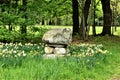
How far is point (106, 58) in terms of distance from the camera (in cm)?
1143

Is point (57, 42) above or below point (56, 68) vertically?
above

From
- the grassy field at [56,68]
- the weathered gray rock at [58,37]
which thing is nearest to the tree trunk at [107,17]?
the weathered gray rock at [58,37]

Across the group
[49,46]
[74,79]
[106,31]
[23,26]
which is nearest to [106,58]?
[49,46]

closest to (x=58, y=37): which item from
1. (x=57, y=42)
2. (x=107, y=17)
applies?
(x=57, y=42)

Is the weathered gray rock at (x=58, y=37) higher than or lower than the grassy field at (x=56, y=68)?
higher

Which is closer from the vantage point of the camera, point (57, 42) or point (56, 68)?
point (56, 68)

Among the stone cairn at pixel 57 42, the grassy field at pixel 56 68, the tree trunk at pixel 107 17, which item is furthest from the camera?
the tree trunk at pixel 107 17

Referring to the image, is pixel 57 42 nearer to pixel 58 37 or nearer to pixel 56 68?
pixel 58 37

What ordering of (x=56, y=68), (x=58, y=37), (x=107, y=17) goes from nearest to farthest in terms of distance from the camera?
(x=56, y=68)
(x=58, y=37)
(x=107, y=17)

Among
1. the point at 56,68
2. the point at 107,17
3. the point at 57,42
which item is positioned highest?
the point at 107,17

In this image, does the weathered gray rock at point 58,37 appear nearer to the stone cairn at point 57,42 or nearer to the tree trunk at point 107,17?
the stone cairn at point 57,42

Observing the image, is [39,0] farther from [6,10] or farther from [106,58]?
[106,58]

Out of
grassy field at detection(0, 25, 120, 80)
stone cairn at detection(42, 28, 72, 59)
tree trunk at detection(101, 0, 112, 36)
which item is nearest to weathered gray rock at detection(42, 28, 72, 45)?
stone cairn at detection(42, 28, 72, 59)

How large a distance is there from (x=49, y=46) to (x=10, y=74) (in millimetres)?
4209
